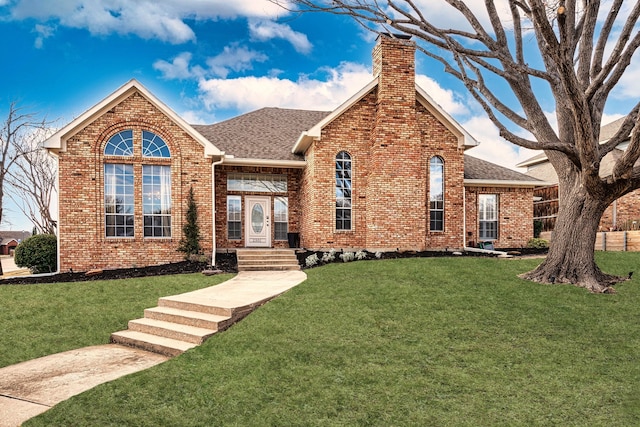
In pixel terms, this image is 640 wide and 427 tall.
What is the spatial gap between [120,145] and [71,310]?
281 inches

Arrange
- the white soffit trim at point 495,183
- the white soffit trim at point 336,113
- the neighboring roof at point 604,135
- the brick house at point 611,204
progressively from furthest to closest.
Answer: the neighboring roof at point 604,135, the brick house at point 611,204, the white soffit trim at point 495,183, the white soffit trim at point 336,113

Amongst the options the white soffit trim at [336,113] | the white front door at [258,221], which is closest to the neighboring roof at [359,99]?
the white soffit trim at [336,113]

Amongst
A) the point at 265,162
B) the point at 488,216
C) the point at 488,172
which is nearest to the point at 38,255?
the point at 265,162

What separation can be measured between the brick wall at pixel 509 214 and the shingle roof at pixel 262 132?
7.69 metres

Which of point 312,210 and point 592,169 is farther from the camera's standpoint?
point 312,210

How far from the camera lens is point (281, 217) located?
1772cm

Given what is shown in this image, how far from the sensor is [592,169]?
8.99 metres

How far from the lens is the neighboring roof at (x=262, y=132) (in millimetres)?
17112

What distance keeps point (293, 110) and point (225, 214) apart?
7.98 m

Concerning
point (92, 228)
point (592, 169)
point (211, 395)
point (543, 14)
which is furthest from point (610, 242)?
point (92, 228)

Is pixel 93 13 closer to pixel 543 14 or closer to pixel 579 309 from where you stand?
pixel 543 14

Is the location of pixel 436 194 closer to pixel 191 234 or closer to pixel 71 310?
pixel 191 234

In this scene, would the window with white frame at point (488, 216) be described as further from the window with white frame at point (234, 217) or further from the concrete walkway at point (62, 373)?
the concrete walkway at point (62, 373)

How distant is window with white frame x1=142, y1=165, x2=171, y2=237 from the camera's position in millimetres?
15094
